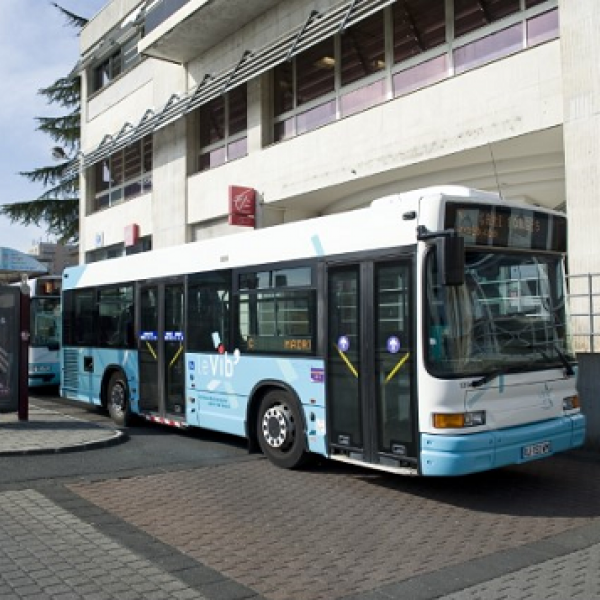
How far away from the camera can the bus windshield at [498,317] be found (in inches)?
245

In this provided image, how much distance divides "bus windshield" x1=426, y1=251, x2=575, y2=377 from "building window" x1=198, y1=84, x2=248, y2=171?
1180cm

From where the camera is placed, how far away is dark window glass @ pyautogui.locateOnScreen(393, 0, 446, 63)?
13.0m

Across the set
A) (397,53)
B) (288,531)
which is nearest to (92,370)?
(288,531)

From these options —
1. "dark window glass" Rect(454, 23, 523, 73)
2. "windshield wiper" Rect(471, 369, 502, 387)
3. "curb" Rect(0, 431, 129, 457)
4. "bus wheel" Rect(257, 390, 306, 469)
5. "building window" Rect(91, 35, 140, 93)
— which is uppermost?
"building window" Rect(91, 35, 140, 93)

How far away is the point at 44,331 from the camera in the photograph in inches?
634

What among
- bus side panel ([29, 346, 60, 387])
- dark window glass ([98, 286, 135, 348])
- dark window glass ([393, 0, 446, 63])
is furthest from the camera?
bus side panel ([29, 346, 60, 387])

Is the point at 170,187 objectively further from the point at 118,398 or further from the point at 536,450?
the point at 536,450

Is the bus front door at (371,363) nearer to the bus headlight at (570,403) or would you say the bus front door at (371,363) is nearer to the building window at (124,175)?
the bus headlight at (570,403)

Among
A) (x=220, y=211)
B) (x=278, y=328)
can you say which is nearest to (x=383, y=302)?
(x=278, y=328)

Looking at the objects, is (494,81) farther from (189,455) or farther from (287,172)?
(189,455)

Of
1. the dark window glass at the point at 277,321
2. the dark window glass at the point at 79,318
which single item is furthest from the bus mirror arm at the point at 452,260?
the dark window glass at the point at 79,318

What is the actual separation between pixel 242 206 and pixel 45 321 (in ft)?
17.4

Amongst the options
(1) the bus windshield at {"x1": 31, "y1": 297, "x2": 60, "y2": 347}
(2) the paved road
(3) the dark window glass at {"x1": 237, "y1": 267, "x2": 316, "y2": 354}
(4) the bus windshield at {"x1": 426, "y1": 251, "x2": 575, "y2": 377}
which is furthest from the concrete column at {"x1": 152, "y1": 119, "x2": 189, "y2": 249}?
(4) the bus windshield at {"x1": 426, "y1": 251, "x2": 575, "y2": 377}

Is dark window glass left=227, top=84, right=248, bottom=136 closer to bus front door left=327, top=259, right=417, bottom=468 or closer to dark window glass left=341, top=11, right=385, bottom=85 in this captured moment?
dark window glass left=341, top=11, right=385, bottom=85
